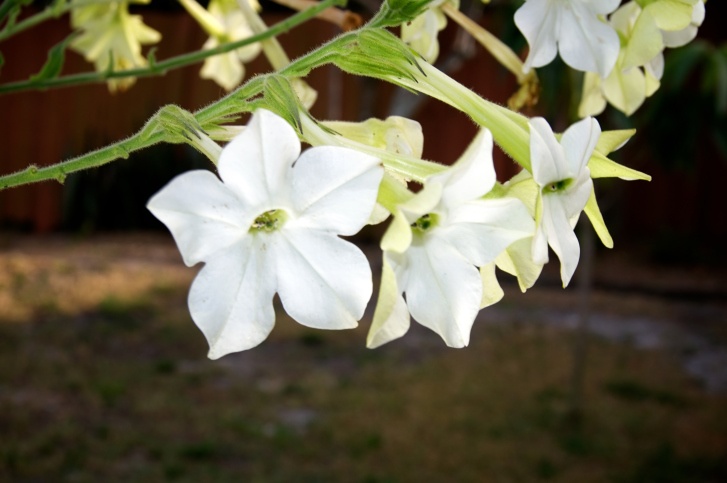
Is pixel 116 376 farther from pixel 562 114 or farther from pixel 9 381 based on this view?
pixel 562 114

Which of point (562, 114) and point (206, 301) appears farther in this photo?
point (562, 114)

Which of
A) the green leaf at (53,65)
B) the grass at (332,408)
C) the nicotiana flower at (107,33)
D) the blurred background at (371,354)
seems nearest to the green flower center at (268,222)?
the green leaf at (53,65)

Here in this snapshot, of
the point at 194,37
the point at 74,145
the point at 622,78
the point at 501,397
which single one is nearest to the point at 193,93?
the point at 194,37

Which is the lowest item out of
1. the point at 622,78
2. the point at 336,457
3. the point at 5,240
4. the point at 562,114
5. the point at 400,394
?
the point at 5,240

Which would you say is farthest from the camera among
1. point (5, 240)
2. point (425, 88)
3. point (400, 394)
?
point (5, 240)

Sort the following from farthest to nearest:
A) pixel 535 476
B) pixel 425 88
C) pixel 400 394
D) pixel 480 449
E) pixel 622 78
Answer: pixel 400 394
pixel 480 449
pixel 535 476
pixel 622 78
pixel 425 88

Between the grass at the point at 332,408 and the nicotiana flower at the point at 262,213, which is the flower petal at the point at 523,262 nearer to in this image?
the nicotiana flower at the point at 262,213

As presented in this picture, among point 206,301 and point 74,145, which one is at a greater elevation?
point 206,301

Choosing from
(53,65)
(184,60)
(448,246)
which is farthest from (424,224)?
(53,65)
